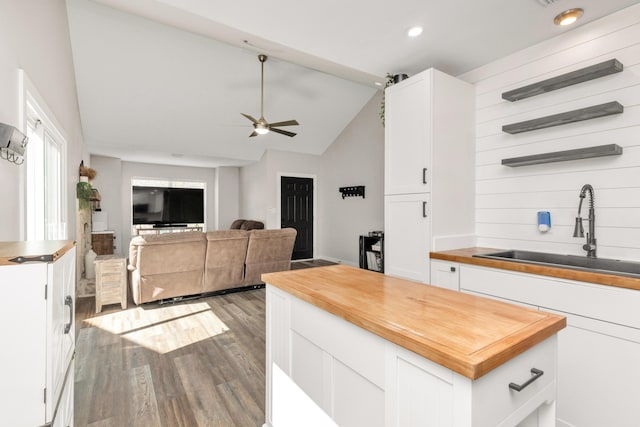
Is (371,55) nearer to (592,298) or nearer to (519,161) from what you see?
(519,161)

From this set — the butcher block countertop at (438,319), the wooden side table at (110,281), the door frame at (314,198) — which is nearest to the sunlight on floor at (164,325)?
the wooden side table at (110,281)

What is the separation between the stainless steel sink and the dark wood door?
514 centimetres

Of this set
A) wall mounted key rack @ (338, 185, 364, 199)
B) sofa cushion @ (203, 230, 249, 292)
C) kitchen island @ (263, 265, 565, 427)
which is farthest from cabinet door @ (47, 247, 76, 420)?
wall mounted key rack @ (338, 185, 364, 199)

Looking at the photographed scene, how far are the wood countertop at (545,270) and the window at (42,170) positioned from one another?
290cm

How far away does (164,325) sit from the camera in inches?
128

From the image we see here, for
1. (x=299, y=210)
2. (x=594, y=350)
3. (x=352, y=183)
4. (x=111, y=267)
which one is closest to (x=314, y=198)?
(x=299, y=210)

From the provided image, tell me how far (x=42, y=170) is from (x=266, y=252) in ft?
8.92

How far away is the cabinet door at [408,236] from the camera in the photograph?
8.15ft

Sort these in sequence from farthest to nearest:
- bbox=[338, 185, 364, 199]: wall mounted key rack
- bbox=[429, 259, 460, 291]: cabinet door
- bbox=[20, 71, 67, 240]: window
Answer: bbox=[338, 185, 364, 199]: wall mounted key rack, bbox=[429, 259, 460, 291]: cabinet door, bbox=[20, 71, 67, 240]: window

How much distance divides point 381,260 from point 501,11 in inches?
139

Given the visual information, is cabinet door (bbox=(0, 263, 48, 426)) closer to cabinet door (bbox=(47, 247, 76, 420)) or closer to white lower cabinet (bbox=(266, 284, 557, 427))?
cabinet door (bbox=(47, 247, 76, 420))

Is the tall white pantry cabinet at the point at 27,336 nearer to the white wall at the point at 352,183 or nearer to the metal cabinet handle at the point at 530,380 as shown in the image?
the metal cabinet handle at the point at 530,380

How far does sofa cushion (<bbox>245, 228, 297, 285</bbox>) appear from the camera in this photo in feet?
14.8

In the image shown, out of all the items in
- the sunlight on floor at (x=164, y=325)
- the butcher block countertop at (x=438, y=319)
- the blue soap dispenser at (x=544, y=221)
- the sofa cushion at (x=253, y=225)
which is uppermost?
the blue soap dispenser at (x=544, y=221)
